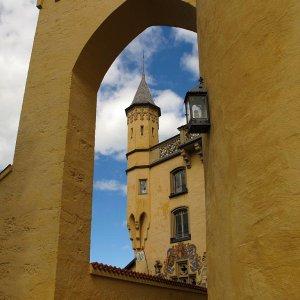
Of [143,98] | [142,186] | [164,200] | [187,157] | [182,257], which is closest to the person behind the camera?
[182,257]

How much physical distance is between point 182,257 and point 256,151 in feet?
50.2

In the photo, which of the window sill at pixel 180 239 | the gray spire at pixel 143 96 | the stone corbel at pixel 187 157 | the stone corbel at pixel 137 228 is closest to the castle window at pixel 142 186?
the stone corbel at pixel 137 228

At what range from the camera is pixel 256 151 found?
3117mm

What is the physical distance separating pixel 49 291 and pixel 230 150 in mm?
4252

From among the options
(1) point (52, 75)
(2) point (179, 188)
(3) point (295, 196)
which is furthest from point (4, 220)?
(2) point (179, 188)

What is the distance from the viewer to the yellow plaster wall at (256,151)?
8.91 ft

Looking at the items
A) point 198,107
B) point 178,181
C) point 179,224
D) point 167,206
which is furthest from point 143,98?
point 198,107

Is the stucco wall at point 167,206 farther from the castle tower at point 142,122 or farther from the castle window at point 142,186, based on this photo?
the castle tower at point 142,122

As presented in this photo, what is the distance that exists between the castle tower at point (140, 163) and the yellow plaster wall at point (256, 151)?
15.9m

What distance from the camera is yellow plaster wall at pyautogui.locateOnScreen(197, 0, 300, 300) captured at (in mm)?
2717

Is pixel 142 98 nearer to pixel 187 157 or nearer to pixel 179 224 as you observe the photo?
pixel 187 157

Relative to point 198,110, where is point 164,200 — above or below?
above

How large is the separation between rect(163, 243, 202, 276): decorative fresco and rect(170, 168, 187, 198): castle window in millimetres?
2637

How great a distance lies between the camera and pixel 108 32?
27.5 feet
